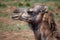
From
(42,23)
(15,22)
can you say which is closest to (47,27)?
(42,23)

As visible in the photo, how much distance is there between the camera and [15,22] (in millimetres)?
2357

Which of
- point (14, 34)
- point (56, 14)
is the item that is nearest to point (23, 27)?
point (14, 34)

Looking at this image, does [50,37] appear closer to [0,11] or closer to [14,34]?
[14,34]

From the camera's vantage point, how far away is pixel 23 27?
7.59 feet

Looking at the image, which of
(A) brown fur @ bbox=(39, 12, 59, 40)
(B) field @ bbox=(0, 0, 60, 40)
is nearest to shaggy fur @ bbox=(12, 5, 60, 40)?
(A) brown fur @ bbox=(39, 12, 59, 40)

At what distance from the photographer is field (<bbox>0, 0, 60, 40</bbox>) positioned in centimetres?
222

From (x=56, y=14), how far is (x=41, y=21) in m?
0.84

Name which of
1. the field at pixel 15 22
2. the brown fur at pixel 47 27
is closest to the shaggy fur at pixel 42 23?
the brown fur at pixel 47 27

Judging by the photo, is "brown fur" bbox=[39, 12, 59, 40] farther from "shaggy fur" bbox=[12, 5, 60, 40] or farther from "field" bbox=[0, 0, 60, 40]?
"field" bbox=[0, 0, 60, 40]

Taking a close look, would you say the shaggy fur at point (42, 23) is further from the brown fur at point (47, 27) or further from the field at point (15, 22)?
the field at point (15, 22)

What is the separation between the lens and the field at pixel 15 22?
7.29 ft

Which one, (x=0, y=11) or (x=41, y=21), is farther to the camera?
(x=0, y=11)

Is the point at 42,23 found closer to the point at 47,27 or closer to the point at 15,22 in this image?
the point at 47,27

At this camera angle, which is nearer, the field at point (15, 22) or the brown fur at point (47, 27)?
the brown fur at point (47, 27)
